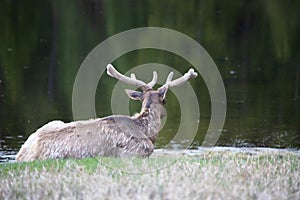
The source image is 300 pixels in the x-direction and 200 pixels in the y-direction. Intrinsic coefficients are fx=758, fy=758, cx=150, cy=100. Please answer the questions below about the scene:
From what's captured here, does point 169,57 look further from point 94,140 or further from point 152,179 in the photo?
point 152,179

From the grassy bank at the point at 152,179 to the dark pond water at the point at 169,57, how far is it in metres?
4.84

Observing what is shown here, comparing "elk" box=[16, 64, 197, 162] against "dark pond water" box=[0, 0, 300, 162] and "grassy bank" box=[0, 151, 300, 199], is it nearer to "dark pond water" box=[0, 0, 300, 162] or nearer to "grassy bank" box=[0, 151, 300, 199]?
"grassy bank" box=[0, 151, 300, 199]

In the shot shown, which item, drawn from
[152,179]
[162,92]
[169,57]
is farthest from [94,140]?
[169,57]

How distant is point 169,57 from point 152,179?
2490 cm

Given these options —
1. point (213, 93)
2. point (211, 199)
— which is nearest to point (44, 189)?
point (211, 199)

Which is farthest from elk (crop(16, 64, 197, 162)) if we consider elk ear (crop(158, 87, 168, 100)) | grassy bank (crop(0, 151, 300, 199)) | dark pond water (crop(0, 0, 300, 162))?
dark pond water (crop(0, 0, 300, 162))

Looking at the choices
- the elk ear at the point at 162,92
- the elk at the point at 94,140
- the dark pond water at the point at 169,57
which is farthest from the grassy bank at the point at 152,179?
the dark pond water at the point at 169,57

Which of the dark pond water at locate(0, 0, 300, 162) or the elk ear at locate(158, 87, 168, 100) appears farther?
the dark pond water at locate(0, 0, 300, 162)

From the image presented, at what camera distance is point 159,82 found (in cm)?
2491

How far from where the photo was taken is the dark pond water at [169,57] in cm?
1856

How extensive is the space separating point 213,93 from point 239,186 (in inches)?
629

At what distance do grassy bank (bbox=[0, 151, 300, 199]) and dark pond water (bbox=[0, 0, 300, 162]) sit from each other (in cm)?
484

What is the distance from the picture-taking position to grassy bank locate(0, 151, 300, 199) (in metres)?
7.87

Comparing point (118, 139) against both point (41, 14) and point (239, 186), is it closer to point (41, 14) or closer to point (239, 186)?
point (239, 186)
